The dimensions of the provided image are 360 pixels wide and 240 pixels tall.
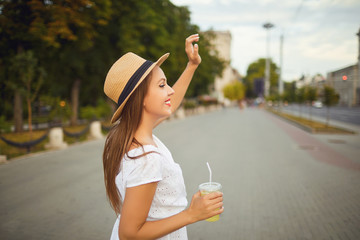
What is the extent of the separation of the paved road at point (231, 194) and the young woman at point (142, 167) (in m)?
2.62

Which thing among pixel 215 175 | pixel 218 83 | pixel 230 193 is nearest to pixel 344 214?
pixel 230 193

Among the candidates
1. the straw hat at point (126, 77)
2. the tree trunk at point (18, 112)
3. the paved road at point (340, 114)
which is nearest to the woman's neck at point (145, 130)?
the straw hat at point (126, 77)

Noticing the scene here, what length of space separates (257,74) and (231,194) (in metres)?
97.5

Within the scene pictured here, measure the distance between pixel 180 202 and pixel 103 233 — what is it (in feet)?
9.45

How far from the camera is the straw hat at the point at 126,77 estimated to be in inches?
48.8

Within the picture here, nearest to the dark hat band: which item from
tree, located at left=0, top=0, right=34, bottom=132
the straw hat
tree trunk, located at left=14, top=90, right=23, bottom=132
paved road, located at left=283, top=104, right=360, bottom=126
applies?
the straw hat

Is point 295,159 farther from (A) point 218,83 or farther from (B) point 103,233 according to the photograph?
Result: (A) point 218,83

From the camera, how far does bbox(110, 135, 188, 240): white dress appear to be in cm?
115

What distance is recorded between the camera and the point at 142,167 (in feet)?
3.82

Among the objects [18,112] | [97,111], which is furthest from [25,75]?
[97,111]

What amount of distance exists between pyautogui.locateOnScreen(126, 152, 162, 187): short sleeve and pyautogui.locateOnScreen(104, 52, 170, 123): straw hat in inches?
11.1

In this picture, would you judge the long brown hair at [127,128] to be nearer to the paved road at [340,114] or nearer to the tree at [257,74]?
the paved road at [340,114]

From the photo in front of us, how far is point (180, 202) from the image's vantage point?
1.42m

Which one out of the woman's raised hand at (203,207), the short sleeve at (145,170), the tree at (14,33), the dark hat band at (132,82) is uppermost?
the tree at (14,33)
